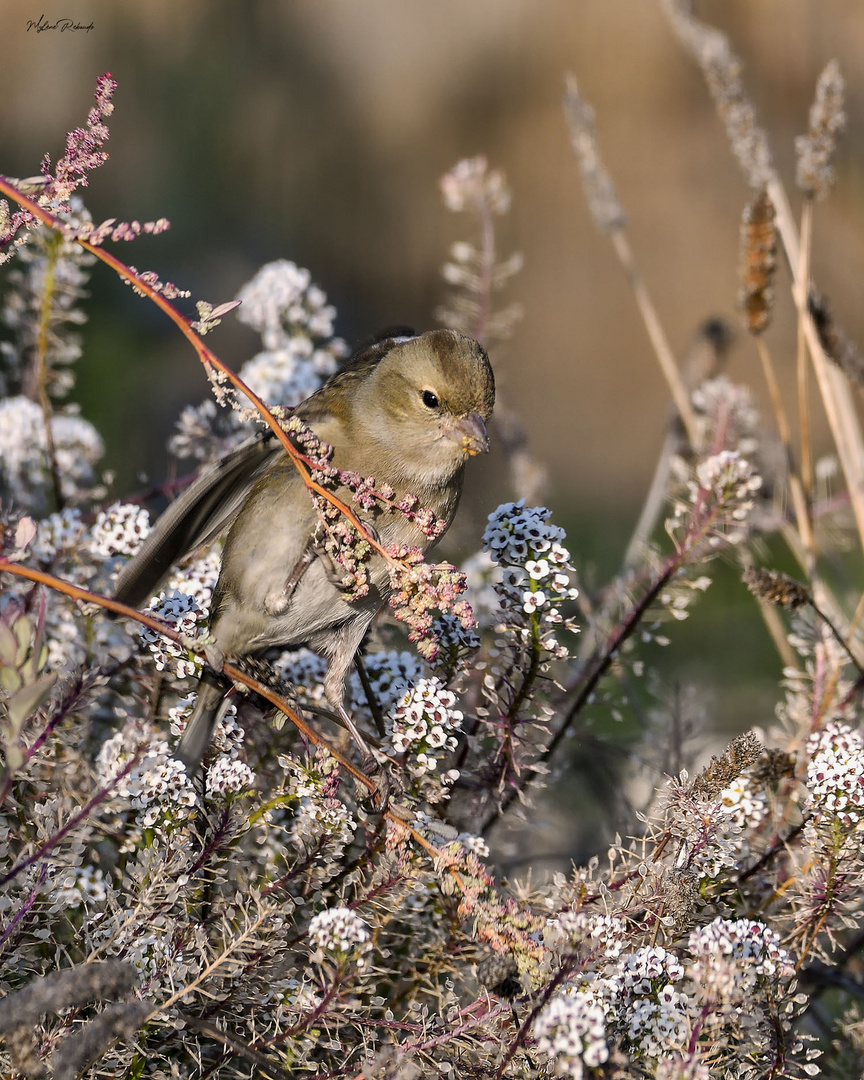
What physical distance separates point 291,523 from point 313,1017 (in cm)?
87

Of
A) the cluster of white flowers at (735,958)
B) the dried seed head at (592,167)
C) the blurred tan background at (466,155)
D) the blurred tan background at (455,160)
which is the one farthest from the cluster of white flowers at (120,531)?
the blurred tan background at (466,155)

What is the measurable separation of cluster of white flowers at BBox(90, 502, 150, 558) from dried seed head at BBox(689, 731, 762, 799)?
0.93 m

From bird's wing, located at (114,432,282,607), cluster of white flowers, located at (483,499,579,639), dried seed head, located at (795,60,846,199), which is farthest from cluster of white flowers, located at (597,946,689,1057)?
dried seed head, located at (795,60,846,199)

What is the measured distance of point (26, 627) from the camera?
1007mm

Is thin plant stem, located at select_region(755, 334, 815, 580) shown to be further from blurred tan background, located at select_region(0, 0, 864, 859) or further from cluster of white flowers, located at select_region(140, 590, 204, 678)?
blurred tan background, located at select_region(0, 0, 864, 859)

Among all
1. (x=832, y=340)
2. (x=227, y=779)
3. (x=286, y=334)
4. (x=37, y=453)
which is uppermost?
(x=286, y=334)

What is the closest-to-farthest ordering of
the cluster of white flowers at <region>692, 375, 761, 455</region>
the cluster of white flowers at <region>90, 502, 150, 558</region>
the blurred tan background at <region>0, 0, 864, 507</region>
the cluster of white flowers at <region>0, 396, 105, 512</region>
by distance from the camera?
the cluster of white flowers at <region>90, 502, 150, 558</region> < the cluster of white flowers at <region>692, 375, 761, 455</region> < the cluster of white flowers at <region>0, 396, 105, 512</region> < the blurred tan background at <region>0, 0, 864, 507</region>

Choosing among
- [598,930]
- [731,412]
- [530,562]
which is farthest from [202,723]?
[731,412]

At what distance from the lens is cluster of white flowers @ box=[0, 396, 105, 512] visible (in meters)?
2.08

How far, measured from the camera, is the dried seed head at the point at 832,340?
1941 millimetres

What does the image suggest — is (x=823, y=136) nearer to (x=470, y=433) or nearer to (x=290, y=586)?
(x=470, y=433)

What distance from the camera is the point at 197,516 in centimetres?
183

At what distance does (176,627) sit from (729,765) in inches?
24.9

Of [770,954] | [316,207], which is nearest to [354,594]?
[770,954]
